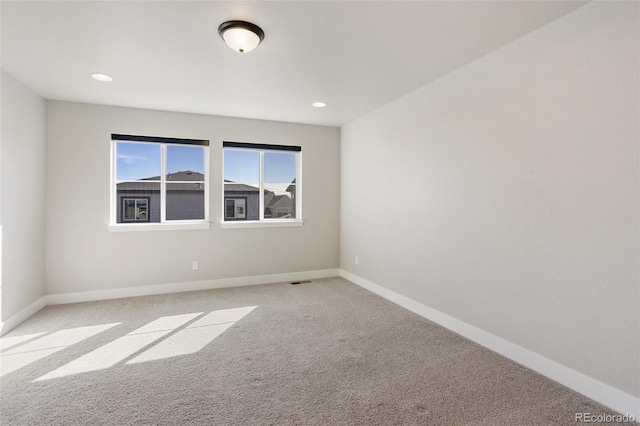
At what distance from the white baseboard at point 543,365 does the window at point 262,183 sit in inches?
96.0

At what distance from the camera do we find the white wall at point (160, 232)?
394 centimetres

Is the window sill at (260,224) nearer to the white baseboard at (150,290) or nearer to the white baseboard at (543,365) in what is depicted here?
the white baseboard at (150,290)

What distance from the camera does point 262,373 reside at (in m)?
2.34

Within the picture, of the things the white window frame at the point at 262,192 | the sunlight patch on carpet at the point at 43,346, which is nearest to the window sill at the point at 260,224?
the white window frame at the point at 262,192

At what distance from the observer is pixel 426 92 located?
3428mm

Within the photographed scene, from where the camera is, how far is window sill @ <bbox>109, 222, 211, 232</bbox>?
4.14m

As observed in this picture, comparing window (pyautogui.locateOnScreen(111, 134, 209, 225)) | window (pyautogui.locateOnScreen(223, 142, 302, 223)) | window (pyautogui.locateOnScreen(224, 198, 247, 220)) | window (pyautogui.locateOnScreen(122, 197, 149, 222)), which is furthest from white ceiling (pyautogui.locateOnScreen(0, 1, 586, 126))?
window (pyautogui.locateOnScreen(224, 198, 247, 220))

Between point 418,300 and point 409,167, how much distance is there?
148 cm

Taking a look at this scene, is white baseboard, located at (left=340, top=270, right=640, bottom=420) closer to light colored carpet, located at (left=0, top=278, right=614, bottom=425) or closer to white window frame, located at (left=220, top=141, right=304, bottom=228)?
light colored carpet, located at (left=0, top=278, right=614, bottom=425)

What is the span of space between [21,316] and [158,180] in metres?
2.05

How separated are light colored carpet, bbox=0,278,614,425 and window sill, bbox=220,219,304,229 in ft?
4.46

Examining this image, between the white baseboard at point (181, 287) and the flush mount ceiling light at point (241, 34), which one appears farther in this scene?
the white baseboard at point (181, 287)

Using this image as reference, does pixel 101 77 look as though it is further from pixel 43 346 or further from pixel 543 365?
pixel 543 365

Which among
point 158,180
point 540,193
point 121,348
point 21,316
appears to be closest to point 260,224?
point 158,180
